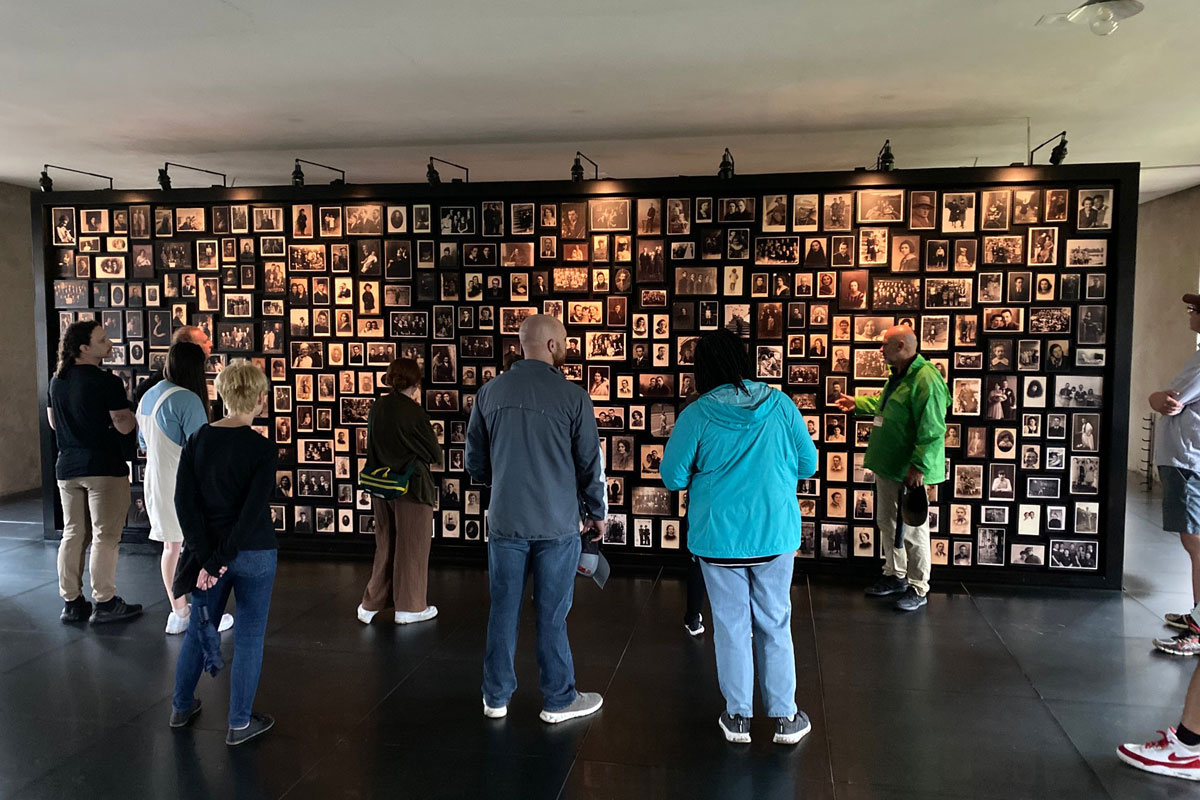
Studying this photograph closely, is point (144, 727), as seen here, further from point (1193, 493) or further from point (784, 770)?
point (1193, 493)

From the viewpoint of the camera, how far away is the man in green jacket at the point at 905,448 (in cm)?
597

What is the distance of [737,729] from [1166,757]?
1.85 metres

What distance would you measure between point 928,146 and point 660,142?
7.97ft

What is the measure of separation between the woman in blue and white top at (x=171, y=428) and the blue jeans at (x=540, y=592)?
2.15 metres

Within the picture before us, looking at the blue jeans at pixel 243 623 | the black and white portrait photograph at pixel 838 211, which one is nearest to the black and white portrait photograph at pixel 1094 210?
the black and white portrait photograph at pixel 838 211

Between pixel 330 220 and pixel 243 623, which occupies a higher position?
pixel 330 220

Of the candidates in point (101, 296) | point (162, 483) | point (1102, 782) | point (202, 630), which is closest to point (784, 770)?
point (1102, 782)

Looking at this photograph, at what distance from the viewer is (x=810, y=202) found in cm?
691

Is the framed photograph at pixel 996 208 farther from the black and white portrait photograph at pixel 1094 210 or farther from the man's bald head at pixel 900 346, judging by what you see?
the man's bald head at pixel 900 346

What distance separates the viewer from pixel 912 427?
612 cm

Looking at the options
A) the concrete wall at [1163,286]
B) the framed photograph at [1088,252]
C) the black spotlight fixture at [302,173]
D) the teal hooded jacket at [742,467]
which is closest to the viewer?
the teal hooded jacket at [742,467]

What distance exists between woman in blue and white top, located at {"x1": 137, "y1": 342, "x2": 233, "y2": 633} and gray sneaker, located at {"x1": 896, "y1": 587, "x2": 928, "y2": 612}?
4658 millimetres

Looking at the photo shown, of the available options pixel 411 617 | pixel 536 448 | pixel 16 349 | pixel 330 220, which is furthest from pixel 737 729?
pixel 16 349

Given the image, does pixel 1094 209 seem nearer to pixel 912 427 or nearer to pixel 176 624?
pixel 912 427
